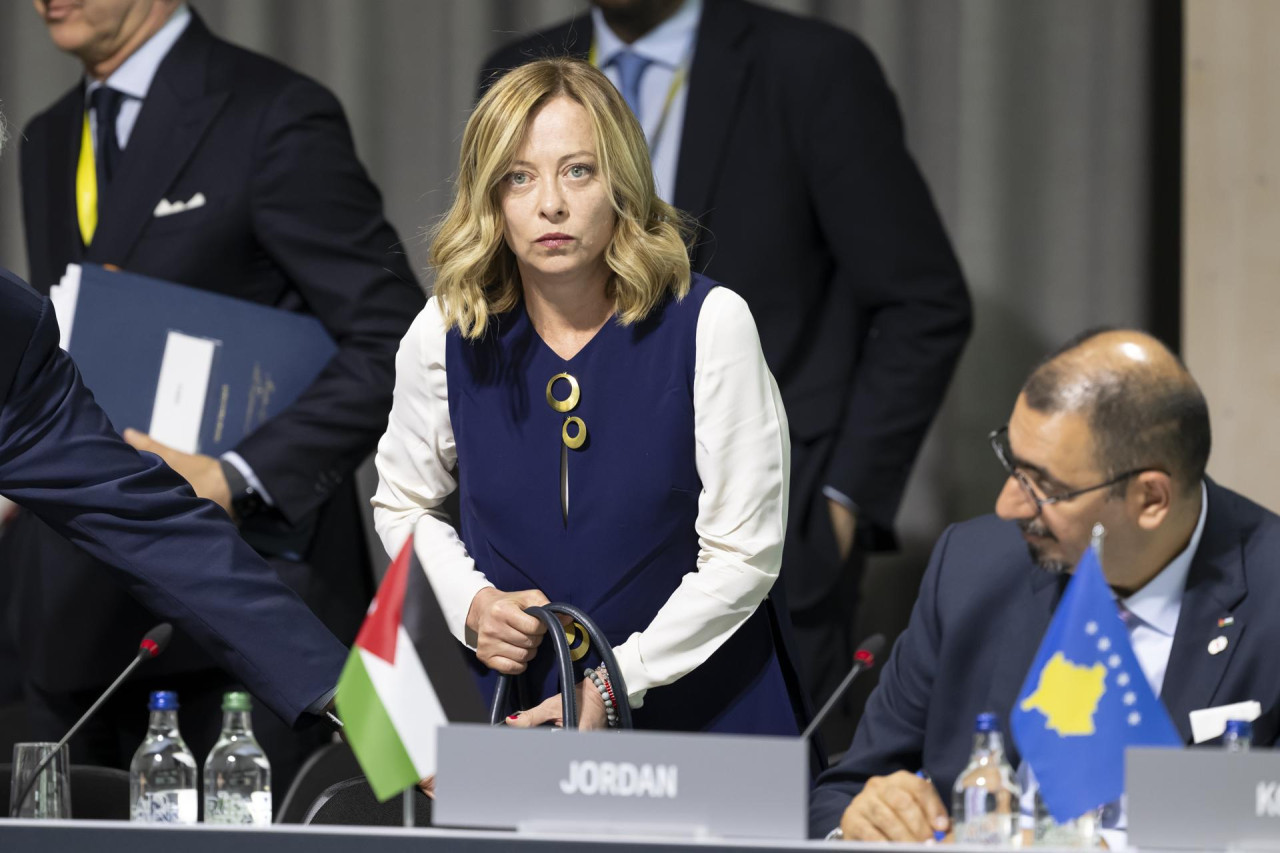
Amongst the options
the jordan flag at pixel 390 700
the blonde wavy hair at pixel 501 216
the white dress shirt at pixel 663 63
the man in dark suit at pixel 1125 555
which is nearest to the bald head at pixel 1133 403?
the man in dark suit at pixel 1125 555

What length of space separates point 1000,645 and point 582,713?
54 cm

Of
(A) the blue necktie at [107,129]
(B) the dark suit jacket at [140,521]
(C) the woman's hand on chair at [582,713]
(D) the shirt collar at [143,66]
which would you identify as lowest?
(C) the woman's hand on chair at [582,713]

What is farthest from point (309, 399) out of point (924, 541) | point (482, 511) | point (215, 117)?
point (924, 541)

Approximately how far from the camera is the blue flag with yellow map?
172 cm

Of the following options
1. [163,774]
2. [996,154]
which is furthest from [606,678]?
[996,154]

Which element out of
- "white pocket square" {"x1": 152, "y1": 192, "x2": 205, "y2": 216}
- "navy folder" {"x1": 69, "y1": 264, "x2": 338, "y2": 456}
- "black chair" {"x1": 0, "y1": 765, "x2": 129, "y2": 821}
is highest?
"white pocket square" {"x1": 152, "y1": 192, "x2": 205, "y2": 216}

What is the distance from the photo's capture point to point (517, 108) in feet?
8.16

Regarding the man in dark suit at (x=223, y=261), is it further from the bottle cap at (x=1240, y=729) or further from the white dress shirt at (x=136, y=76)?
the bottle cap at (x=1240, y=729)

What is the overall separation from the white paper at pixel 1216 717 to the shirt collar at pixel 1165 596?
0.14 meters

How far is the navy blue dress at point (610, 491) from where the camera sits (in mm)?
2469

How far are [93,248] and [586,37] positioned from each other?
120 cm

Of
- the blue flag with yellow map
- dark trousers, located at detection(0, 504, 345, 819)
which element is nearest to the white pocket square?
dark trousers, located at detection(0, 504, 345, 819)

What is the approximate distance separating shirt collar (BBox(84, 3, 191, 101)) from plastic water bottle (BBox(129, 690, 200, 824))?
1.52 meters

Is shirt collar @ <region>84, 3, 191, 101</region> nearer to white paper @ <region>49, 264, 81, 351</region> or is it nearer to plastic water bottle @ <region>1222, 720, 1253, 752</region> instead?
white paper @ <region>49, 264, 81, 351</region>
